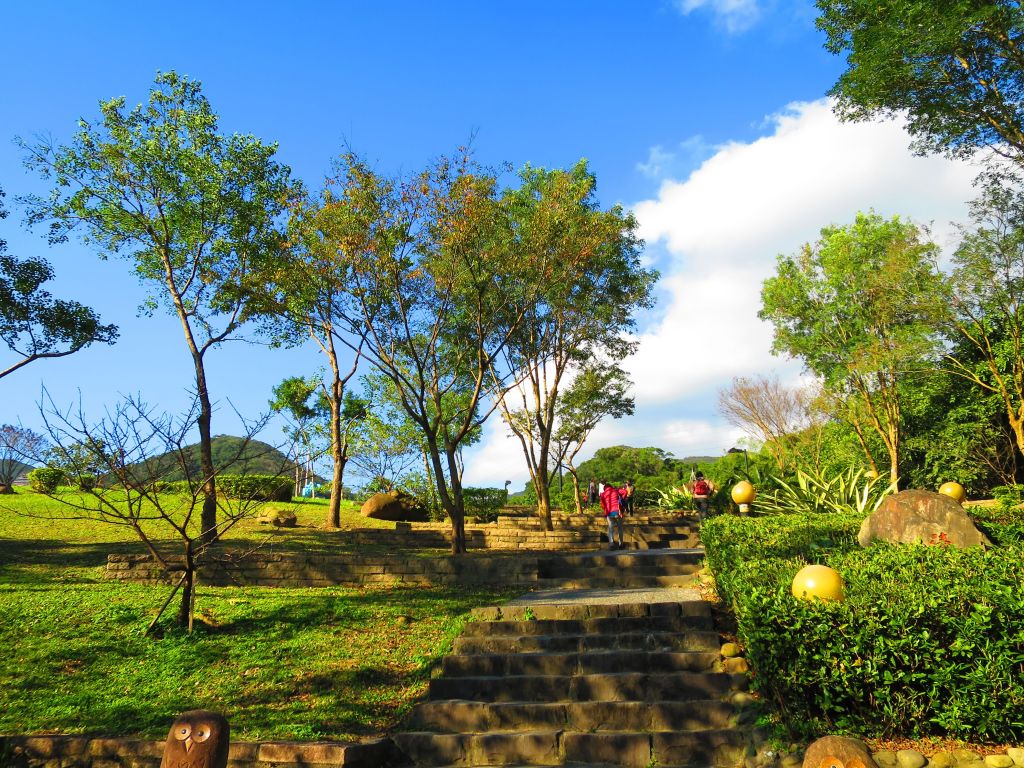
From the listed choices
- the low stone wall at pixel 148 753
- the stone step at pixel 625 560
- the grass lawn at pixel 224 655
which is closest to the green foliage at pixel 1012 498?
the stone step at pixel 625 560

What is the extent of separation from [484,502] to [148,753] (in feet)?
56.8

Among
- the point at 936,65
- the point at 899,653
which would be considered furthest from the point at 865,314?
the point at 899,653

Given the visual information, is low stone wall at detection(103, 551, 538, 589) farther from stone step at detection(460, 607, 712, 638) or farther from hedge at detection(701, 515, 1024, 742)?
hedge at detection(701, 515, 1024, 742)

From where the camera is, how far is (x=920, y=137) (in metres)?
13.4

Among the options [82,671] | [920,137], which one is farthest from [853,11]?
[82,671]

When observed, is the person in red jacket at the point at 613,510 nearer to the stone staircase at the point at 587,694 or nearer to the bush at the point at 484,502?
the stone staircase at the point at 587,694

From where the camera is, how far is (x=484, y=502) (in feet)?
72.8

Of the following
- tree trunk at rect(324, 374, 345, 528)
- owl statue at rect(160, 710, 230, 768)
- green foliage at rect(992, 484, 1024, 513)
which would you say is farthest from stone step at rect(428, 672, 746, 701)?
tree trunk at rect(324, 374, 345, 528)

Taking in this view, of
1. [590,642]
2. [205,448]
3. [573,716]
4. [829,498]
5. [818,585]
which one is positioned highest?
[205,448]


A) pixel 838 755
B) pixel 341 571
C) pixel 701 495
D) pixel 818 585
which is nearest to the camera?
pixel 838 755

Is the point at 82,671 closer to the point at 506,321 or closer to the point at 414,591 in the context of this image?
the point at 414,591

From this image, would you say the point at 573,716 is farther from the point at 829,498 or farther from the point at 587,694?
the point at 829,498

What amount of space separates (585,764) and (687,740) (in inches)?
32.5

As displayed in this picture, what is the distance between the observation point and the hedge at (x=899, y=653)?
4047mm
